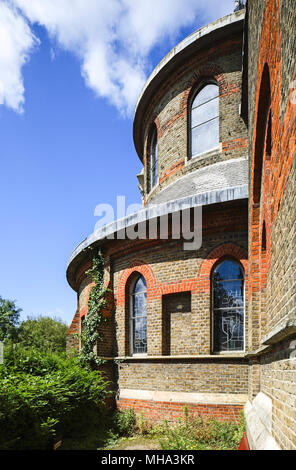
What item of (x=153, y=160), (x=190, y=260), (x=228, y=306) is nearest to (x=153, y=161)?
(x=153, y=160)

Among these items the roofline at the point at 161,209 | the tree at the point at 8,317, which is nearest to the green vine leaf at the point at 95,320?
the roofline at the point at 161,209

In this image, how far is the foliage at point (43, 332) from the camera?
38.5 m

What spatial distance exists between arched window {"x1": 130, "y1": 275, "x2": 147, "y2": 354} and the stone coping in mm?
1105

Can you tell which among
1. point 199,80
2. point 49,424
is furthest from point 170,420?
point 199,80

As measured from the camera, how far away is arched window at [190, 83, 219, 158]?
471 inches

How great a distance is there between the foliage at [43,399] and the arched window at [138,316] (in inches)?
50.0

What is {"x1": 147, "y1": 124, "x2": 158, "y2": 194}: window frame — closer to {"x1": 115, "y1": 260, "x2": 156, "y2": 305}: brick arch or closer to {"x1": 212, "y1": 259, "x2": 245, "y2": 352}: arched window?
{"x1": 115, "y1": 260, "x2": 156, "y2": 305}: brick arch

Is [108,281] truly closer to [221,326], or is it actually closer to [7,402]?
[221,326]

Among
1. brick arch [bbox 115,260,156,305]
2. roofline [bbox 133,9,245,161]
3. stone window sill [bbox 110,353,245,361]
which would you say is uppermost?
roofline [bbox 133,9,245,161]

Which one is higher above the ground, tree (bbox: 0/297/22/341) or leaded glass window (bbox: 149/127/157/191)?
leaded glass window (bbox: 149/127/157/191)

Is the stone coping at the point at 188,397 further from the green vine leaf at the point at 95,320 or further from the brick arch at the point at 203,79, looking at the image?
the brick arch at the point at 203,79

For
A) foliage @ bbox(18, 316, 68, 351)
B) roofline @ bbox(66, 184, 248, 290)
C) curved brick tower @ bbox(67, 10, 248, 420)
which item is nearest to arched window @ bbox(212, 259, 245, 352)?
curved brick tower @ bbox(67, 10, 248, 420)

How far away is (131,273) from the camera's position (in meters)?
10.8
